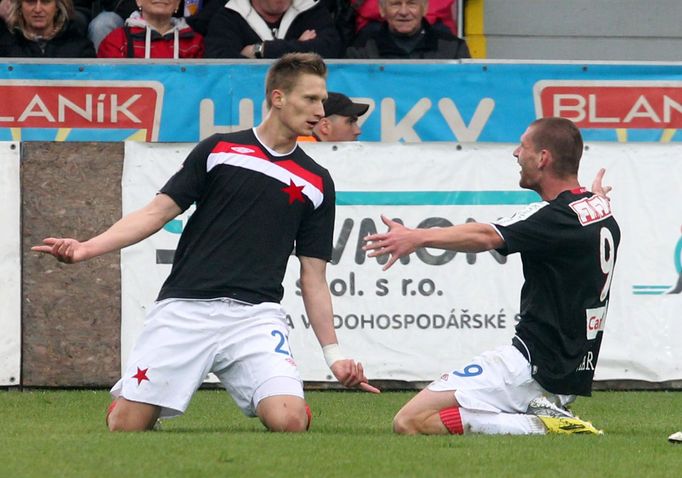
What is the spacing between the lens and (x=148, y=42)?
11820 millimetres

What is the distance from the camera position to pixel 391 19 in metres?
11.8

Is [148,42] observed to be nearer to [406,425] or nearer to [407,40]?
[407,40]

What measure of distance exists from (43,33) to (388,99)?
277 centimetres

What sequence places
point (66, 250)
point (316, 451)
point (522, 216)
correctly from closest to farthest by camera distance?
1. point (316, 451)
2. point (66, 250)
3. point (522, 216)

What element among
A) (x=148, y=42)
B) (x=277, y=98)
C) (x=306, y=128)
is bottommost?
(x=306, y=128)

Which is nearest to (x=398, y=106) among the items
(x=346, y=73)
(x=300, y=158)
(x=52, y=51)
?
(x=346, y=73)

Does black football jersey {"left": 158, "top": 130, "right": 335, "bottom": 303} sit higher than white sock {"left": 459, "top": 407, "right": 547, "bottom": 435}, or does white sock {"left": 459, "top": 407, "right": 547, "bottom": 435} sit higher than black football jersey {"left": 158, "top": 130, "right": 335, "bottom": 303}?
black football jersey {"left": 158, "top": 130, "right": 335, "bottom": 303}

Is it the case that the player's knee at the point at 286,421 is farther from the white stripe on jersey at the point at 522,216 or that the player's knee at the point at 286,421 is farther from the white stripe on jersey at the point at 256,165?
the white stripe on jersey at the point at 522,216

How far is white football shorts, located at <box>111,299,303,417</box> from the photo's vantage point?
7.36m

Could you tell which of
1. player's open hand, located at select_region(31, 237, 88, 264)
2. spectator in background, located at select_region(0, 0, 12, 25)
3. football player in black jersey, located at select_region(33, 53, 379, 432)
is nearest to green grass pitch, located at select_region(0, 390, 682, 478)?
football player in black jersey, located at select_region(33, 53, 379, 432)

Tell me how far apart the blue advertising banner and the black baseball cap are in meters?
0.35

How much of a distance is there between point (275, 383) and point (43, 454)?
4.29ft

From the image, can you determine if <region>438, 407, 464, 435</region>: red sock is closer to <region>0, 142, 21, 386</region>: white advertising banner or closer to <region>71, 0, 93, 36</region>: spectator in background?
<region>0, 142, 21, 386</region>: white advertising banner

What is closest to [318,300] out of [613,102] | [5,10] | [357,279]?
[357,279]
